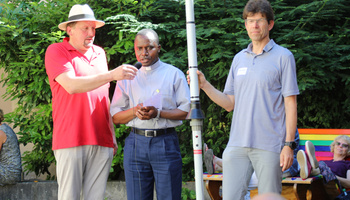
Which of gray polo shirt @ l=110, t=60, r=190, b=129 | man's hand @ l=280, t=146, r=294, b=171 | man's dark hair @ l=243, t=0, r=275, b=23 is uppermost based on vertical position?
man's dark hair @ l=243, t=0, r=275, b=23

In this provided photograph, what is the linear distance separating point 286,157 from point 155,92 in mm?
1377

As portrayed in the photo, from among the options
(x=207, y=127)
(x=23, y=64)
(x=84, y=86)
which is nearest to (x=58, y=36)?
(x=23, y=64)

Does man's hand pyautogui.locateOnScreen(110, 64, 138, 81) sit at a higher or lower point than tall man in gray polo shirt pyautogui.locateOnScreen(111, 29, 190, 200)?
higher

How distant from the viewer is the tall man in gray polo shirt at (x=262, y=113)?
3.78m

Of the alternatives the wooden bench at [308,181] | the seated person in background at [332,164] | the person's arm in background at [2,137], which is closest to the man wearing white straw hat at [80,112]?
the wooden bench at [308,181]

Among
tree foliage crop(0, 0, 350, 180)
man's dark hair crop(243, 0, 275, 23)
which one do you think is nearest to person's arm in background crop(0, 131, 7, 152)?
tree foliage crop(0, 0, 350, 180)

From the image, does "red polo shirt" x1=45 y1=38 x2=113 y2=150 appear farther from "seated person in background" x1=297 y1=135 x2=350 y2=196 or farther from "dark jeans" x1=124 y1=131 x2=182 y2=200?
"seated person in background" x1=297 y1=135 x2=350 y2=196

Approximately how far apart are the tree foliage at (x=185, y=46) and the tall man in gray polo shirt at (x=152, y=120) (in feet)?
6.47

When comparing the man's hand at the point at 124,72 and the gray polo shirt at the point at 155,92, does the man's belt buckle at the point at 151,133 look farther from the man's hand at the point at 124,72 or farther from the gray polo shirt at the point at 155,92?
the man's hand at the point at 124,72

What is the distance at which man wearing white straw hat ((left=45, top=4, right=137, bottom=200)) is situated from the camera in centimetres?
419

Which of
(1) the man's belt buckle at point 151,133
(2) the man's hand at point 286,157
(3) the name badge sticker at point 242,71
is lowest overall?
(2) the man's hand at point 286,157

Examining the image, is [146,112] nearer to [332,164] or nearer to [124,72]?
[124,72]

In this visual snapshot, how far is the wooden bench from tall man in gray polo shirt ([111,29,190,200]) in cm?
151

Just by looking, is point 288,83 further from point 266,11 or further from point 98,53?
point 98,53
